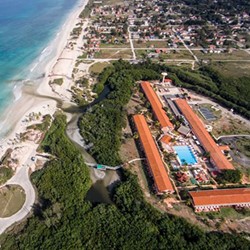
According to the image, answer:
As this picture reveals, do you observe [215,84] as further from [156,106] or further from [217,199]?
[217,199]

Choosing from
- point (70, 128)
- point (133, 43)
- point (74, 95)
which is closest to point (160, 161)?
point (70, 128)

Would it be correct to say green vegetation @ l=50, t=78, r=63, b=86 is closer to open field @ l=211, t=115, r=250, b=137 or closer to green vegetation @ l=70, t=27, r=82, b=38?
green vegetation @ l=70, t=27, r=82, b=38

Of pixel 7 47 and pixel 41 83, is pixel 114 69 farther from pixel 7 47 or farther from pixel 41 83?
pixel 7 47

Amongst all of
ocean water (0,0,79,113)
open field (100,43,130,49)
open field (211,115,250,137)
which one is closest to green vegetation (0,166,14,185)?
ocean water (0,0,79,113)

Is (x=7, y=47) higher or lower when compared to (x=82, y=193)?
higher

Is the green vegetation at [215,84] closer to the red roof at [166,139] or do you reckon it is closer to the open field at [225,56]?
the open field at [225,56]

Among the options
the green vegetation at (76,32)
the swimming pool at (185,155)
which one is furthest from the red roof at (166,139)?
the green vegetation at (76,32)
